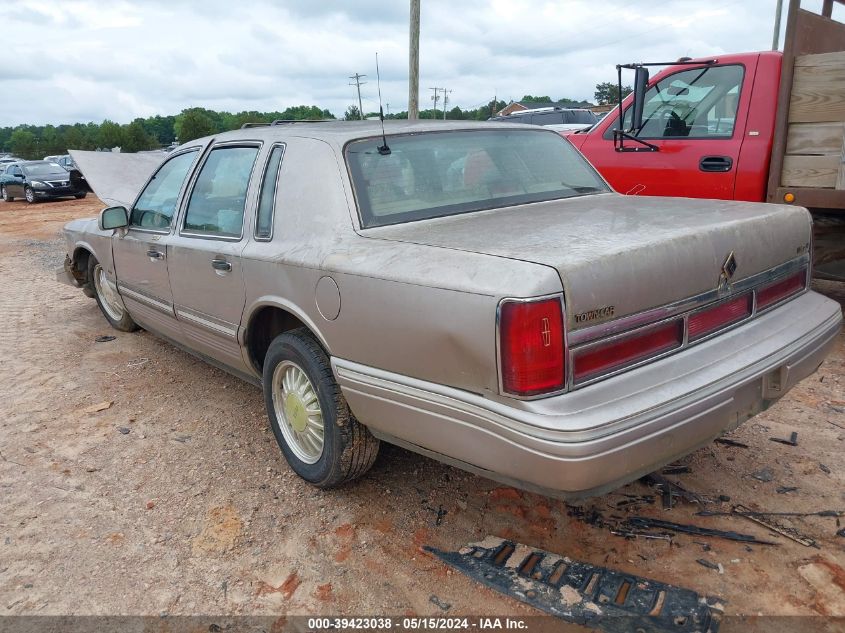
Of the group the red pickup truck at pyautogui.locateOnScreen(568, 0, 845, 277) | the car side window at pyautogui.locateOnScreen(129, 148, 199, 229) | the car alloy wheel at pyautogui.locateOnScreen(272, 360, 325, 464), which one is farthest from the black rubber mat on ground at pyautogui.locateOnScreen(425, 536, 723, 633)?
the red pickup truck at pyautogui.locateOnScreen(568, 0, 845, 277)

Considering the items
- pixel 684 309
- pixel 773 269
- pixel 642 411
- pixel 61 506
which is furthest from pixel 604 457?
pixel 61 506

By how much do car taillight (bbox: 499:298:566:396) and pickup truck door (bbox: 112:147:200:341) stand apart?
2.70 m

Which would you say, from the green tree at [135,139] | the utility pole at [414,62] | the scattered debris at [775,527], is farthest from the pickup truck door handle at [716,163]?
the green tree at [135,139]

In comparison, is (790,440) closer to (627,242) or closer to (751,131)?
(627,242)

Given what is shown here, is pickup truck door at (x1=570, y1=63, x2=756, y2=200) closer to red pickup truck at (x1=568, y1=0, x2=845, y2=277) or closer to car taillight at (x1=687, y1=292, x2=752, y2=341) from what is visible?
red pickup truck at (x1=568, y1=0, x2=845, y2=277)

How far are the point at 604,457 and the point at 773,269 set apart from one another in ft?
4.37

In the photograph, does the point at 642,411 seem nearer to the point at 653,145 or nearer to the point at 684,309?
the point at 684,309

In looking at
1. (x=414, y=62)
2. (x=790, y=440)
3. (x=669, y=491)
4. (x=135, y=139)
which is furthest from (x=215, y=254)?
(x=135, y=139)

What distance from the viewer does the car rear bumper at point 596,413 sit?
2.09m

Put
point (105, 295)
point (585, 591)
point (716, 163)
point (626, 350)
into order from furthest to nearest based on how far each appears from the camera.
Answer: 1. point (105, 295)
2. point (716, 163)
3. point (585, 591)
4. point (626, 350)

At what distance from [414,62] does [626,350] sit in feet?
55.1

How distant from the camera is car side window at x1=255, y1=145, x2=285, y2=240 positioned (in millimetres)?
3250

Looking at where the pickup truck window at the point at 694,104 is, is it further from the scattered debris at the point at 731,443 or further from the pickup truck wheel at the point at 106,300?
the pickup truck wheel at the point at 106,300

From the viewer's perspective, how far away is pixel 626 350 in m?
2.29
